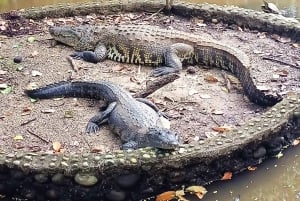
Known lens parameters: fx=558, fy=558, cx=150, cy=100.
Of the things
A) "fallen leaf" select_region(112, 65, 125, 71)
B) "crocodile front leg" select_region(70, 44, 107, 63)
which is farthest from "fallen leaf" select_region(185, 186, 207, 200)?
"crocodile front leg" select_region(70, 44, 107, 63)

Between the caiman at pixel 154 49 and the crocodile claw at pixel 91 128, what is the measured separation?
5.33 feet

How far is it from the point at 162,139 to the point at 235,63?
2552 millimetres

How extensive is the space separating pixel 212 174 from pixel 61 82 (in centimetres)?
236

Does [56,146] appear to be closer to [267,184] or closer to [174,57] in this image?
[267,184]

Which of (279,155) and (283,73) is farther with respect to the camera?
(283,73)

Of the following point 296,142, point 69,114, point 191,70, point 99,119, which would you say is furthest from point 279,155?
point 69,114

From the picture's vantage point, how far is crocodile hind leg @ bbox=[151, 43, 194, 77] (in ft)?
24.4

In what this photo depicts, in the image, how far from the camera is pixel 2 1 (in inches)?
470

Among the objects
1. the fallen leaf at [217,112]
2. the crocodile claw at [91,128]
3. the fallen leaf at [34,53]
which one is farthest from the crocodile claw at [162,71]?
the fallen leaf at [34,53]

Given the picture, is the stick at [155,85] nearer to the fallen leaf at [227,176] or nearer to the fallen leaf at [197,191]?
the fallen leaf at [227,176]

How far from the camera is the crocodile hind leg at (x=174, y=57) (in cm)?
743

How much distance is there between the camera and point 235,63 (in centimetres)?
726

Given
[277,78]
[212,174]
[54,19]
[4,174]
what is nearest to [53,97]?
[4,174]

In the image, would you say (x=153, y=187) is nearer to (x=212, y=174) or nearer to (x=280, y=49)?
(x=212, y=174)
